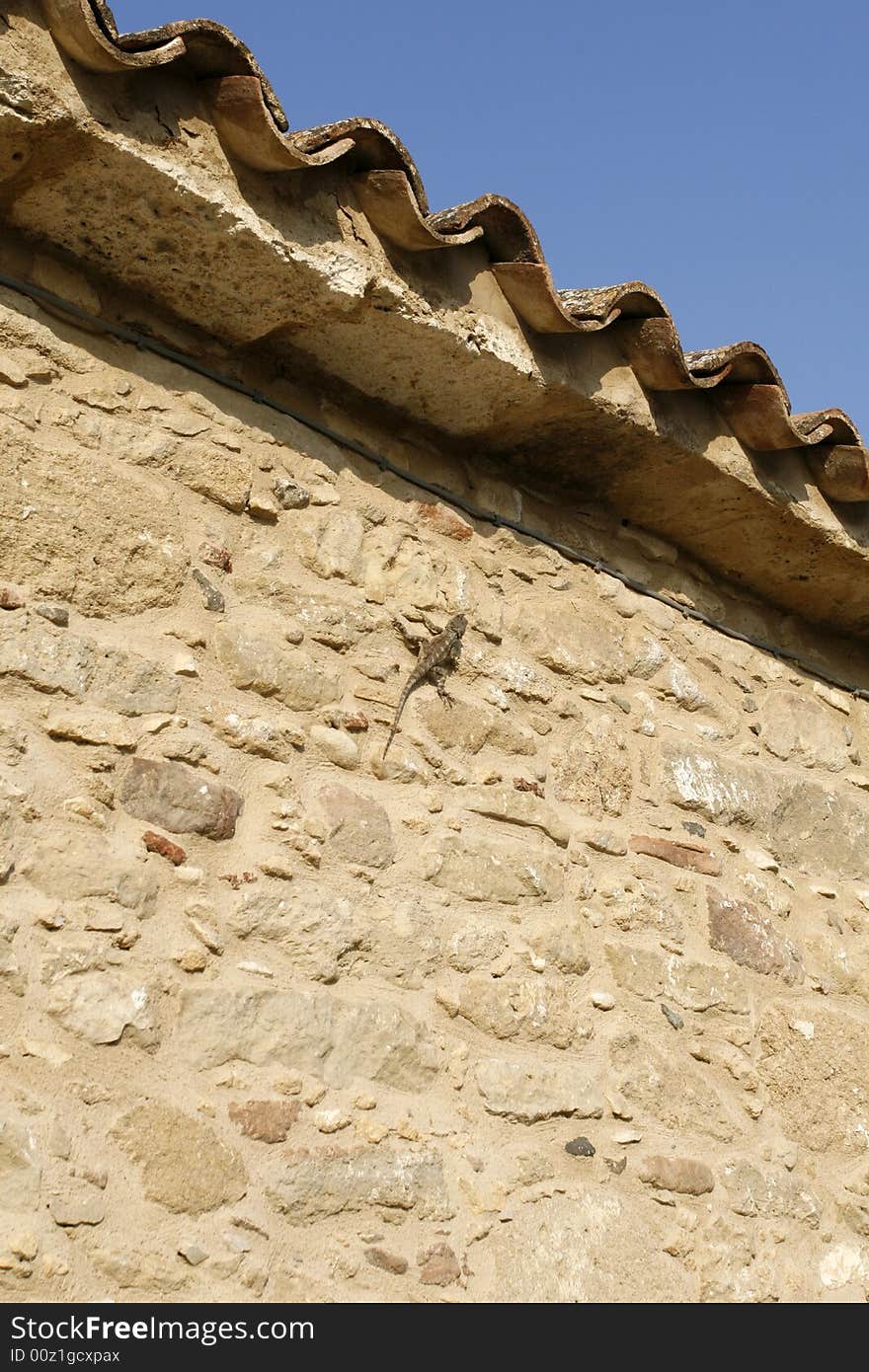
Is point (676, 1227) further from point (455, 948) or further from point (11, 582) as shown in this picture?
point (11, 582)

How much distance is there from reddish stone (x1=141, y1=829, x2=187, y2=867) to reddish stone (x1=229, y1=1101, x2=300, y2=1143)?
46cm

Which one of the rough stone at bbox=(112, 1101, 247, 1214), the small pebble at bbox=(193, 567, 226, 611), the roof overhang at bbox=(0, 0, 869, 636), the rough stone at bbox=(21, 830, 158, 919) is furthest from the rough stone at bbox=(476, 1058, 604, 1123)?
the roof overhang at bbox=(0, 0, 869, 636)

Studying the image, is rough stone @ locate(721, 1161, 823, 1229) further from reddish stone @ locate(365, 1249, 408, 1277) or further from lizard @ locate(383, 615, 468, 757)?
lizard @ locate(383, 615, 468, 757)

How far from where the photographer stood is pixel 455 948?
288 cm

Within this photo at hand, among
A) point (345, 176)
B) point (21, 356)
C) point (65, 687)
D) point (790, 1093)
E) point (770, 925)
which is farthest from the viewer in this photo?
point (770, 925)

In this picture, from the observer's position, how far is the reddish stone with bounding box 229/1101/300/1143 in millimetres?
2428

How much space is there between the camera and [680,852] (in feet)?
11.4

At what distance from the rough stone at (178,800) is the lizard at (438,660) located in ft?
1.70

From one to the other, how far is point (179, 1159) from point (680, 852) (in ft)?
5.34

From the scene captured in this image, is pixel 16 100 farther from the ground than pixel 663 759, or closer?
farther from the ground

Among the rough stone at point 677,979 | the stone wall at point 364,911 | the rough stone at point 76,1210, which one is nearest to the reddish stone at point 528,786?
the stone wall at point 364,911

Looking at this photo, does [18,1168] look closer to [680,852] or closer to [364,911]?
[364,911]

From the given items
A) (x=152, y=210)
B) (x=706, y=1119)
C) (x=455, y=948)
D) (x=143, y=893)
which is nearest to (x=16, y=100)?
(x=152, y=210)

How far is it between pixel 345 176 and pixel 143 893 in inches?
66.5
